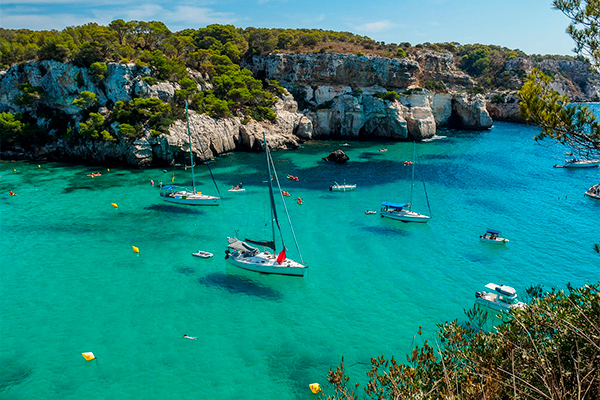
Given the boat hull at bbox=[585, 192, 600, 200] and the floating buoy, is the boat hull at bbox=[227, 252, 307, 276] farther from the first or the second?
the boat hull at bbox=[585, 192, 600, 200]

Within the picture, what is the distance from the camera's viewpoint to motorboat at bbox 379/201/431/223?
138 ft

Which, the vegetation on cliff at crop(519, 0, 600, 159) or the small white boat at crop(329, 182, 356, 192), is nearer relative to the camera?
the vegetation on cliff at crop(519, 0, 600, 159)

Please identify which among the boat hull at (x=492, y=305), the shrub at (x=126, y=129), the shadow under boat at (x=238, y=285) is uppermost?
the shrub at (x=126, y=129)

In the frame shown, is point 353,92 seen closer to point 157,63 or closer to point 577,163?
point 157,63

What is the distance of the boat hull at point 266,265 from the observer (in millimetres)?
30391

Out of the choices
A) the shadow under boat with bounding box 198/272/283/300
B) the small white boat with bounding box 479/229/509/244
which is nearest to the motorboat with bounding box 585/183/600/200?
the small white boat with bounding box 479/229/509/244

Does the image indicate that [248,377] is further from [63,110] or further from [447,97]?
[447,97]

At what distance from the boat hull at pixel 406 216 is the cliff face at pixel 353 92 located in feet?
158

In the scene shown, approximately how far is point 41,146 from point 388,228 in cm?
6162

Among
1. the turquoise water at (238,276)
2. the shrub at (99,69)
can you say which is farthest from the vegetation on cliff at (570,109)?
the shrub at (99,69)

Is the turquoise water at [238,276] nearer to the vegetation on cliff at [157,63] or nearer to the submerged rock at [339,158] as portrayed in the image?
the submerged rock at [339,158]

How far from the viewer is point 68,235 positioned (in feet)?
126

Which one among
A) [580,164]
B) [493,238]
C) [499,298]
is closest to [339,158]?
[493,238]

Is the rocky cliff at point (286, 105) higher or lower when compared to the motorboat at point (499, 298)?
higher
